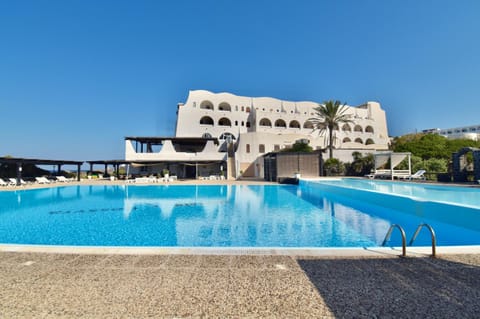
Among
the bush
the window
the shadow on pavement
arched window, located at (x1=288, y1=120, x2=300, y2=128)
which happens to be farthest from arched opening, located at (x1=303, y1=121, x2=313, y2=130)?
the shadow on pavement

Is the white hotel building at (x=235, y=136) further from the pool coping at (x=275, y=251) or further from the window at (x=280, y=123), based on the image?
the pool coping at (x=275, y=251)

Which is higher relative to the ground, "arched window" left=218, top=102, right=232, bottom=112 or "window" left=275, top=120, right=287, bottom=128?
"arched window" left=218, top=102, right=232, bottom=112

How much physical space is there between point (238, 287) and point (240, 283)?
0.28 ft

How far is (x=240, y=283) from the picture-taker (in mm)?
2436

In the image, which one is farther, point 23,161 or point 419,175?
point 23,161

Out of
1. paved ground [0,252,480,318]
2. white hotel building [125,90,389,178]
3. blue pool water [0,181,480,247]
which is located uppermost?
white hotel building [125,90,389,178]

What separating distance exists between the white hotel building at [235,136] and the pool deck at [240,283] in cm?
2268

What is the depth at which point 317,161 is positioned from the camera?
20906 millimetres

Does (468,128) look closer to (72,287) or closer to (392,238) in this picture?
(392,238)

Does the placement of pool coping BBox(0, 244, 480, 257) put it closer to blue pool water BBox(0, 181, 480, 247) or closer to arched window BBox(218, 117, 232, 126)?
blue pool water BBox(0, 181, 480, 247)

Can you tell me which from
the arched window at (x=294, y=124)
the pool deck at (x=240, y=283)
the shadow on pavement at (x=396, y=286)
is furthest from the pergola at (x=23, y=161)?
the arched window at (x=294, y=124)

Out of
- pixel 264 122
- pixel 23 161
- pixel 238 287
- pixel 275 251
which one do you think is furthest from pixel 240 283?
pixel 264 122

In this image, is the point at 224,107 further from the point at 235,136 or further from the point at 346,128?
the point at 346,128

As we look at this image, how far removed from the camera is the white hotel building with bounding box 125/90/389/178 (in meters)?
26.0
